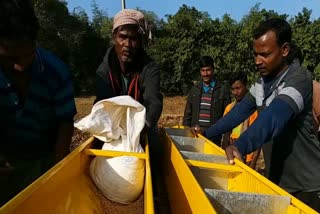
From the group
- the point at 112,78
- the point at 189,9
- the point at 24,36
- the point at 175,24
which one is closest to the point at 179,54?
the point at 175,24

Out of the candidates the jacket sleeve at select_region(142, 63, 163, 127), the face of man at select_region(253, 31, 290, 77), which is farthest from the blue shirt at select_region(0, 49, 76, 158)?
the face of man at select_region(253, 31, 290, 77)

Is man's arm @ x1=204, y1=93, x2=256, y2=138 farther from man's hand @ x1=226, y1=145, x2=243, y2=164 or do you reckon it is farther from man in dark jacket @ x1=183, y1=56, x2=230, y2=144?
man in dark jacket @ x1=183, y1=56, x2=230, y2=144

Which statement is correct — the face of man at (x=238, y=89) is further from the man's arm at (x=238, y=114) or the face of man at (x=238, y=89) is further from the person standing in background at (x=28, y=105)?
the person standing in background at (x=28, y=105)

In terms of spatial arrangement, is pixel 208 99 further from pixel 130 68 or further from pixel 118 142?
pixel 118 142

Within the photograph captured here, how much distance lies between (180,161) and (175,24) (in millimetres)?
22527

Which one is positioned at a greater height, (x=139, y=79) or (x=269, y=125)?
(x=139, y=79)

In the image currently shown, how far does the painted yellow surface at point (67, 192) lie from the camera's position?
1703mm

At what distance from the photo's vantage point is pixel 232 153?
109 inches

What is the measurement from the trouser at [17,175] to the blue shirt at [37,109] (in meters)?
0.05

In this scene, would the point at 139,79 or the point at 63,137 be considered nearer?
the point at 63,137

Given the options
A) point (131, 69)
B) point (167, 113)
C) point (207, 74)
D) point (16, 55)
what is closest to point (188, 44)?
point (167, 113)

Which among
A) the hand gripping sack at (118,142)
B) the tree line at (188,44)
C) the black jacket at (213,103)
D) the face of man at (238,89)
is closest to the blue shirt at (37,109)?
the hand gripping sack at (118,142)

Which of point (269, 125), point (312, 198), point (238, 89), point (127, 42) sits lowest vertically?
point (312, 198)

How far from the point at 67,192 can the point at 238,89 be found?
373 centimetres
